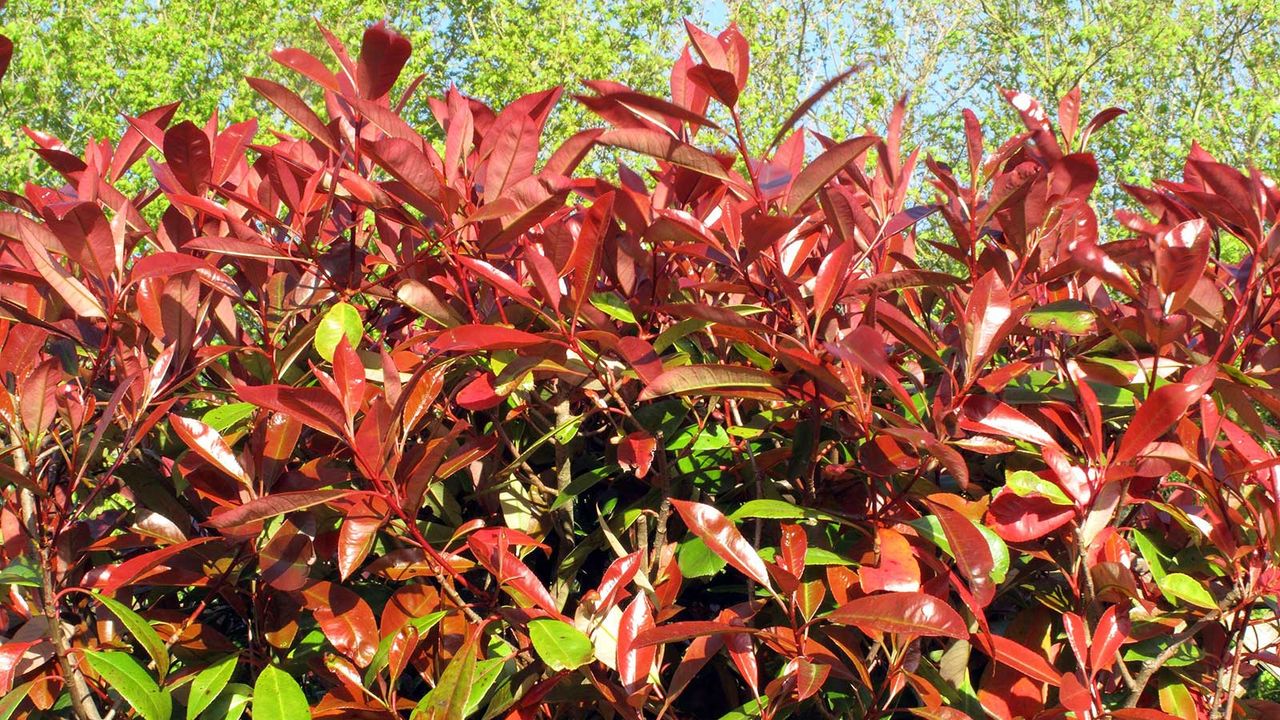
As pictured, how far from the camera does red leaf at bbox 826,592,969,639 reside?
1010 mm

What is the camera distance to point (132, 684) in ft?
3.70

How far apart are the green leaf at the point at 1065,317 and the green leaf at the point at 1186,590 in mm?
278

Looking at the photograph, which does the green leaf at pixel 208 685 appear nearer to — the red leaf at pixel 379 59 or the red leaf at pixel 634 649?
the red leaf at pixel 634 649

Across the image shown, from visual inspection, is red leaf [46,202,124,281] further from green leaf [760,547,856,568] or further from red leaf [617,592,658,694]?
green leaf [760,547,856,568]

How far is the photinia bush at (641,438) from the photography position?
110 cm

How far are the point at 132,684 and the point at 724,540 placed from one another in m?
0.63

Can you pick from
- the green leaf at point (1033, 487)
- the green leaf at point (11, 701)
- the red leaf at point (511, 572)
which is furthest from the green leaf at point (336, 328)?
the green leaf at point (1033, 487)

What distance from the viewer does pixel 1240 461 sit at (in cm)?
120

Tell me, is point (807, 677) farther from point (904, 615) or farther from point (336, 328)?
point (336, 328)

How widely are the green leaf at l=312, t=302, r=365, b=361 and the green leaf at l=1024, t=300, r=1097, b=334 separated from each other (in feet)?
2.49

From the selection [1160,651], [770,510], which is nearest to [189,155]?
[770,510]

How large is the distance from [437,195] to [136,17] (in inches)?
837

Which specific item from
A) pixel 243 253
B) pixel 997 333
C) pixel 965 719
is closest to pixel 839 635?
pixel 965 719

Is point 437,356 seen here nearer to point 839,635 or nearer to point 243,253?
point 243,253
